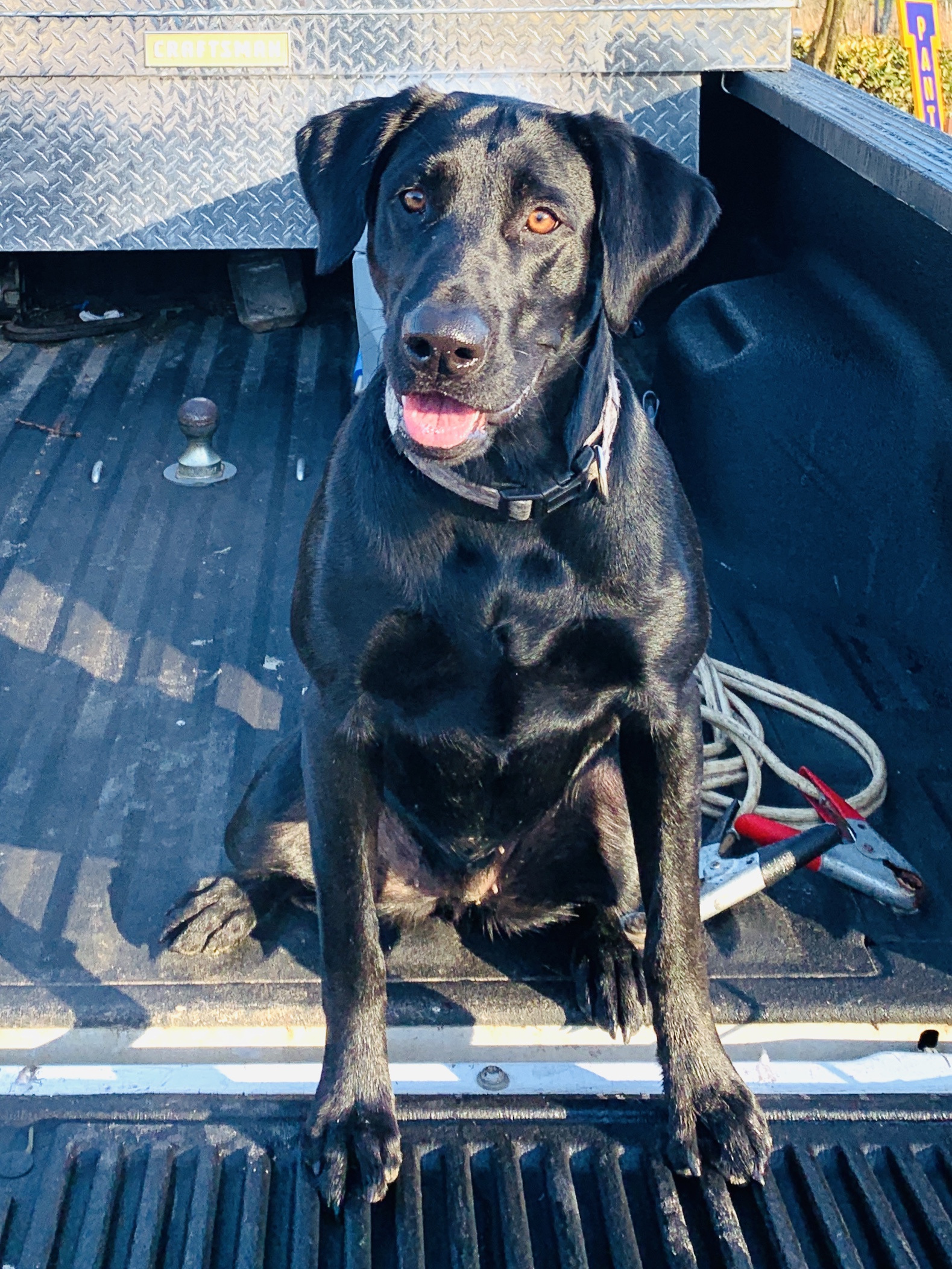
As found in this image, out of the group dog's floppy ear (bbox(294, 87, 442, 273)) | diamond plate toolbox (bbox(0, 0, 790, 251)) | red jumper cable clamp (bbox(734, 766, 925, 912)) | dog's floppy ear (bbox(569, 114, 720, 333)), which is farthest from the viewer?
diamond plate toolbox (bbox(0, 0, 790, 251))

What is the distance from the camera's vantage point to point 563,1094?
6.14 feet

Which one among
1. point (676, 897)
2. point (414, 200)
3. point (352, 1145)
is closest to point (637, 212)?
point (414, 200)

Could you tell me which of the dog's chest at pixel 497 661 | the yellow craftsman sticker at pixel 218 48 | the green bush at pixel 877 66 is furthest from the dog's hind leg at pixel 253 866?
the green bush at pixel 877 66

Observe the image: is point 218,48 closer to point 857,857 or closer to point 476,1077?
point 857,857

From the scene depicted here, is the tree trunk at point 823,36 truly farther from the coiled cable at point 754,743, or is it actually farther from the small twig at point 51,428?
the coiled cable at point 754,743

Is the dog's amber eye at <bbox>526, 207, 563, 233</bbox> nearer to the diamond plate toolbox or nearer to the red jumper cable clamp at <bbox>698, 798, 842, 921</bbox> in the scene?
the red jumper cable clamp at <bbox>698, 798, 842, 921</bbox>

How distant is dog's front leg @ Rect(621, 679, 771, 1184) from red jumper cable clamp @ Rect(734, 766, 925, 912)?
337mm

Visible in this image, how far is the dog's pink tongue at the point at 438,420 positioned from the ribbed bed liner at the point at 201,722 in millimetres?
903

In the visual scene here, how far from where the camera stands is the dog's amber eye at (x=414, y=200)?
1.93 meters

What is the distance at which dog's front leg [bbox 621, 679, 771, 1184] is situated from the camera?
1845 mm

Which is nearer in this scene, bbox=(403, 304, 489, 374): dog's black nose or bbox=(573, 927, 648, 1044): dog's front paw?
bbox=(403, 304, 489, 374): dog's black nose

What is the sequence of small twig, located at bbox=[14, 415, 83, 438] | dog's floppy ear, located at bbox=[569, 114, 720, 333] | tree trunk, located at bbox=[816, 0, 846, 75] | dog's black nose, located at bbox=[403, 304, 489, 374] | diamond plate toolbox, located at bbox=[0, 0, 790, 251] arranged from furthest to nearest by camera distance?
tree trunk, located at bbox=[816, 0, 846, 75], small twig, located at bbox=[14, 415, 83, 438], diamond plate toolbox, located at bbox=[0, 0, 790, 251], dog's floppy ear, located at bbox=[569, 114, 720, 333], dog's black nose, located at bbox=[403, 304, 489, 374]

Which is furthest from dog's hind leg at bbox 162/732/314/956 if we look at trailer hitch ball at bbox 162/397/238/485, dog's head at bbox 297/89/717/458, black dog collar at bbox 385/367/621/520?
trailer hitch ball at bbox 162/397/238/485

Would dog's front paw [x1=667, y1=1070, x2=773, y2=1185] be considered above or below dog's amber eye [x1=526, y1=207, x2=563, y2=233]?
below
